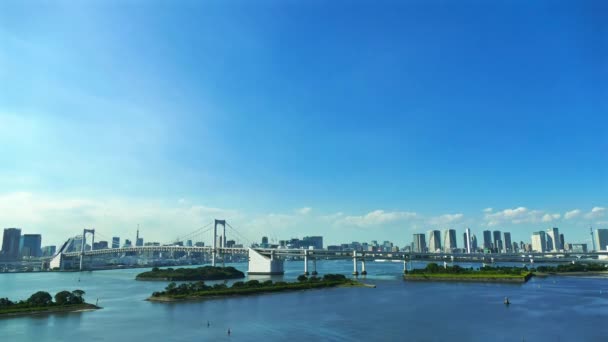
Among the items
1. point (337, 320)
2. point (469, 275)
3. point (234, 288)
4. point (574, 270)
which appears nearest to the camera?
point (337, 320)

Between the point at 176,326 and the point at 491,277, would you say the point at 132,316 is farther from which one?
the point at 491,277

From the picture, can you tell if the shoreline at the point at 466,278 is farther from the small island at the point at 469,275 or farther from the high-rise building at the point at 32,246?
the high-rise building at the point at 32,246

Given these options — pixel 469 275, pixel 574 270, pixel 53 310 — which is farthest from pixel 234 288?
pixel 574 270

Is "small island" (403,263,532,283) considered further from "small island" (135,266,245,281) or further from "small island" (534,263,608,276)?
"small island" (135,266,245,281)

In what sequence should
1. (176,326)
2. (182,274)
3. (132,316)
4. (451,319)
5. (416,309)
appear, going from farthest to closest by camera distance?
(182,274) < (416,309) < (132,316) < (451,319) < (176,326)

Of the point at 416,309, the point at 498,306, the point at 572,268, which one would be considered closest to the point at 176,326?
the point at 416,309

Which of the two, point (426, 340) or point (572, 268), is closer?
point (426, 340)

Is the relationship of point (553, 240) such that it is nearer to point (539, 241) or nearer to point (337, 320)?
point (539, 241)

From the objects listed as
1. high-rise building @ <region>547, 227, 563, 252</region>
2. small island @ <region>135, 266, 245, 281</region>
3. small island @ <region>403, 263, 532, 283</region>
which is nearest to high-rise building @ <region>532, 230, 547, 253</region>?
high-rise building @ <region>547, 227, 563, 252</region>
